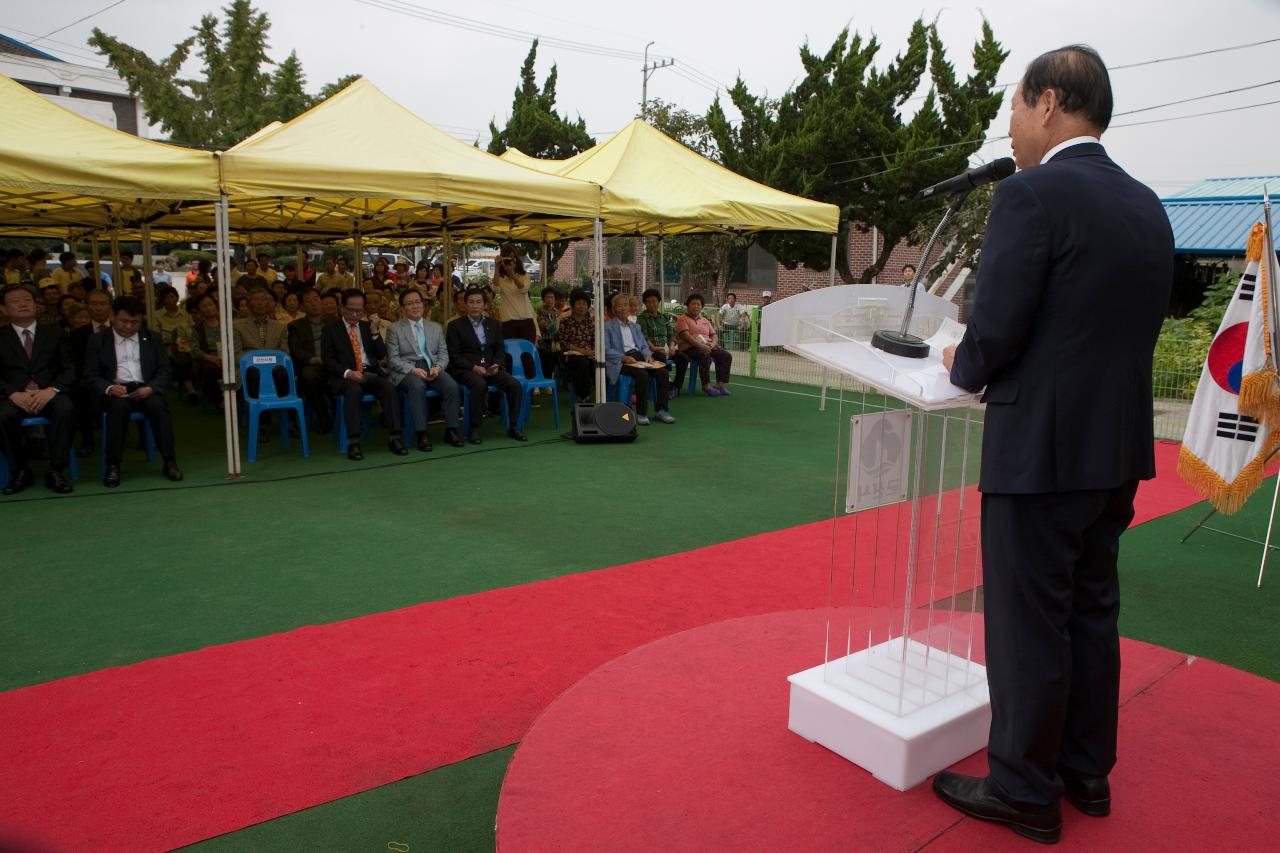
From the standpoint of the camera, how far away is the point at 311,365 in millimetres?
7918

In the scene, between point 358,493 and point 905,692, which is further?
point 358,493

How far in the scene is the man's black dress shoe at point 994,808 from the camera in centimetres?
197

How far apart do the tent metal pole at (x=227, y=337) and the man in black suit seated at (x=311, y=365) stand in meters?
1.21

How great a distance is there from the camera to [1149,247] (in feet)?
6.09

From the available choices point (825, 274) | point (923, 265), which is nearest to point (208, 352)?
point (923, 265)

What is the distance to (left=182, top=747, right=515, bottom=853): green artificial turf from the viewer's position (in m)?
2.30

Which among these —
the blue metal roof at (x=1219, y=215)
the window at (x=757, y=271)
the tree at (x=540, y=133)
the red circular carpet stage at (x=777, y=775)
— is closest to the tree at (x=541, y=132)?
the tree at (x=540, y=133)

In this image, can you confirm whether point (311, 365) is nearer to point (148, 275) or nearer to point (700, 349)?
point (148, 275)

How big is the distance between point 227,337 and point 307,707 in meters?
4.11

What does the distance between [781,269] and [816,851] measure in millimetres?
22522

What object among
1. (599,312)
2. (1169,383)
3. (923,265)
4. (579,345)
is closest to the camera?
(923,265)

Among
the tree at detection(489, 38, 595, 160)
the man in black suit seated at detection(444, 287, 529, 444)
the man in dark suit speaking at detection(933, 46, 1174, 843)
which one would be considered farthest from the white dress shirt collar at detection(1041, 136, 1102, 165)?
the tree at detection(489, 38, 595, 160)

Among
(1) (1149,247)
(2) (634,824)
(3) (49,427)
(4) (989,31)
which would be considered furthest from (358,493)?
(4) (989,31)

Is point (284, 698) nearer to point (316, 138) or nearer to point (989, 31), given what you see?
point (316, 138)
